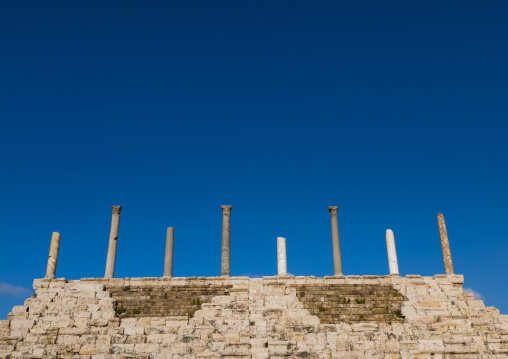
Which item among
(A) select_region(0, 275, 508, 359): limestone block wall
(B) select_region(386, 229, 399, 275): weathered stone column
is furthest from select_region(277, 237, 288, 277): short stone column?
(B) select_region(386, 229, 399, 275): weathered stone column

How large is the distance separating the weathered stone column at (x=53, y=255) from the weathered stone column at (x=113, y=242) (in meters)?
2.90

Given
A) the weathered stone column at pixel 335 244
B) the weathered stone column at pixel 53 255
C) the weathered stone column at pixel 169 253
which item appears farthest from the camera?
the weathered stone column at pixel 335 244

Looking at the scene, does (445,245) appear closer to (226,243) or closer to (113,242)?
(226,243)

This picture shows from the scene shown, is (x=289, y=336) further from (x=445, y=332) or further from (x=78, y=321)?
(x=78, y=321)

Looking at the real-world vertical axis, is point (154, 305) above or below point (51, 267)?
below

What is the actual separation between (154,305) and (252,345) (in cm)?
594

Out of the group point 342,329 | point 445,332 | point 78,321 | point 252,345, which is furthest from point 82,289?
point 445,332

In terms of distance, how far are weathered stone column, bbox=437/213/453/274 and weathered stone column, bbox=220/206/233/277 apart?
41.1 feet

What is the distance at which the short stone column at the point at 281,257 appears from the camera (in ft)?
88.7

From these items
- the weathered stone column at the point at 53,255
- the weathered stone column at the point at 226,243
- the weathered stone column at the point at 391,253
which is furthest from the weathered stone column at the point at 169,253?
the weathered stone column at the point at 391,253

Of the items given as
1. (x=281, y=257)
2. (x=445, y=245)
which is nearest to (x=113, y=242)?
(x=281, y=257)

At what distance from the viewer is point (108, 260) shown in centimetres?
2859

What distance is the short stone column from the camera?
1065 inches

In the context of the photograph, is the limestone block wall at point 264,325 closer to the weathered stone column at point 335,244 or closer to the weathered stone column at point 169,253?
the weathered stone column at point 169,253
